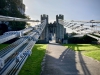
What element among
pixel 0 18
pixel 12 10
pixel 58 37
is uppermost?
pixel 12 10

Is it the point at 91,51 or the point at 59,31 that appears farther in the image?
the point at 59,31

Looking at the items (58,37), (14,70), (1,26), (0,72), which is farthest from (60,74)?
(58,37)

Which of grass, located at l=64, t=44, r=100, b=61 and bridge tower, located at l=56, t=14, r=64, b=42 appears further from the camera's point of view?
bridge tower, located at l=56, t=14, r=64, b=42

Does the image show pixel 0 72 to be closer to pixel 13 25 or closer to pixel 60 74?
pixel 60 74

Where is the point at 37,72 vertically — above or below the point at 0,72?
below

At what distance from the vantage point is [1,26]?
31.8 metres

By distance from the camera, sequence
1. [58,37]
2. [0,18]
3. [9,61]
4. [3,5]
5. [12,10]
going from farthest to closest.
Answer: [58,37]
[12,10]
[3,5]
[9,61]
[0,18]

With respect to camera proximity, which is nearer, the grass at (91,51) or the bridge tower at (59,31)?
the grass at (91,51)

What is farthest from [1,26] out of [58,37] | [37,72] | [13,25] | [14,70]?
[14,70]

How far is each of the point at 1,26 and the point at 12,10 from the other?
4.29 m

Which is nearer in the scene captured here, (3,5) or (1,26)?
(3,5)

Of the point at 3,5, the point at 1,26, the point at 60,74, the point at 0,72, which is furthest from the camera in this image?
the point at 1,26

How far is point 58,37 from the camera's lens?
1879 inches

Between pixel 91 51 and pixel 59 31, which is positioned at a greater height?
pixel 59 31
